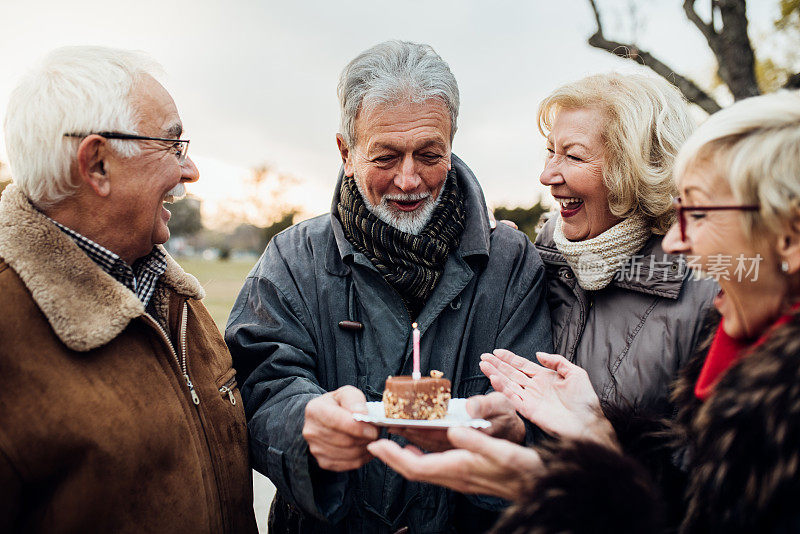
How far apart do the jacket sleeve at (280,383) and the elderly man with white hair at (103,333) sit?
13 centimetres

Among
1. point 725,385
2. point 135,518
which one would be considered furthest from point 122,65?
point 725,385

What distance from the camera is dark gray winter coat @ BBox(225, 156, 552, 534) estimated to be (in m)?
2.65

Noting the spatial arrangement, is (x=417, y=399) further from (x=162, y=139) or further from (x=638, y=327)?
(x=162, y=139)

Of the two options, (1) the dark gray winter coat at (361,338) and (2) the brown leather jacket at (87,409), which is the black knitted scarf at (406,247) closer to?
(1) the dark gray winter coat at (361,338)

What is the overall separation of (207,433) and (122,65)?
1539 mm

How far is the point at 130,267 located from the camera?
2502mm

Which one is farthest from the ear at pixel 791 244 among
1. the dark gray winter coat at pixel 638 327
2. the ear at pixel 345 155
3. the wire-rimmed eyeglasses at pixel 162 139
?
the wire-rimmed eyeglasses at pixel 162 139

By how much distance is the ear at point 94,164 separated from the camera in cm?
225

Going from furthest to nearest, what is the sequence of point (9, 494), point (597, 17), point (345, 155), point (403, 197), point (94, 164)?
point (597, 17)
point (345, 155)
point (403, 197)
point (94, 164)
point (9, 494)

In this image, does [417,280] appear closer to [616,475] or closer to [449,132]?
[449,132]

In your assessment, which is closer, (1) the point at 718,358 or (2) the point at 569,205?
(1) the point at 718,358

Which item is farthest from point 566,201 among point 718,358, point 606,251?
point 718,358

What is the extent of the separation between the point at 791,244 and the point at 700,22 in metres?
11.3

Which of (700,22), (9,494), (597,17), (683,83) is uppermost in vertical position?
(597,17)
